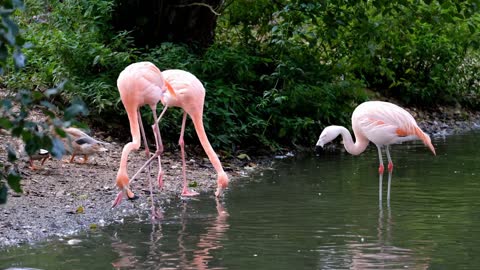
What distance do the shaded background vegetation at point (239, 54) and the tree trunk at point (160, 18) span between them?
15 millimetres

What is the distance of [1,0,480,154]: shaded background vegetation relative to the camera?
1050 centimetres

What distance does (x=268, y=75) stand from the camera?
39.0ft

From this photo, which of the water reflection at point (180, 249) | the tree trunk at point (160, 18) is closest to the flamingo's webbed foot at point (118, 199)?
the water reflection at point (180, 249)

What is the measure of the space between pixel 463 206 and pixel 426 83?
8.01 meters

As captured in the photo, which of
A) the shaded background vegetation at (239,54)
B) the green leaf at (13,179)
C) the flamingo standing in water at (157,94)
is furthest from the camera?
the shaded background vegetation at (239,54)

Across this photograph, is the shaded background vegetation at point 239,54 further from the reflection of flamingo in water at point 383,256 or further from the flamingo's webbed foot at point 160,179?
the reflection of flamingo in water at point 383,256

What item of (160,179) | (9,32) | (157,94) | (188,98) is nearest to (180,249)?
(160,179)

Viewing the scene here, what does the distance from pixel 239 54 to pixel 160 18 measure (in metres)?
1.19

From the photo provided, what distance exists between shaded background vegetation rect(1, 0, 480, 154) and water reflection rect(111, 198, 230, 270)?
A: 351cm

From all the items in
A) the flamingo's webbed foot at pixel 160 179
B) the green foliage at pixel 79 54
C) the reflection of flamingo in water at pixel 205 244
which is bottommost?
the reflection of flamingo in water at pixel 205 244

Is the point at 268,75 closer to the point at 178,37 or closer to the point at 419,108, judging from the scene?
the point at 178,37

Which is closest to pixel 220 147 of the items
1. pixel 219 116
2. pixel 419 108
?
pixel 219 116

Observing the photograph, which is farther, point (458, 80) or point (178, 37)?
point (458, 80)

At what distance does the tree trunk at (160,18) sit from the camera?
11570 millimetres
